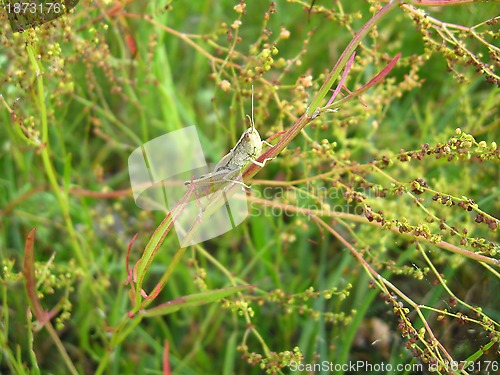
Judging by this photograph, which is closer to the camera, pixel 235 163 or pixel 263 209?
pixel 235 163

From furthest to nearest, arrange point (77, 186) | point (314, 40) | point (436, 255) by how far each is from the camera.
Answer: point (314, 40) → point (77, 186) → point (436, 255)

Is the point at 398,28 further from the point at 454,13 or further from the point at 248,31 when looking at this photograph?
the point at 248,31

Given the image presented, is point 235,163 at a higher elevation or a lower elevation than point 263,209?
higher

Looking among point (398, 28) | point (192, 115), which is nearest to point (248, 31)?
point (192, 115)
